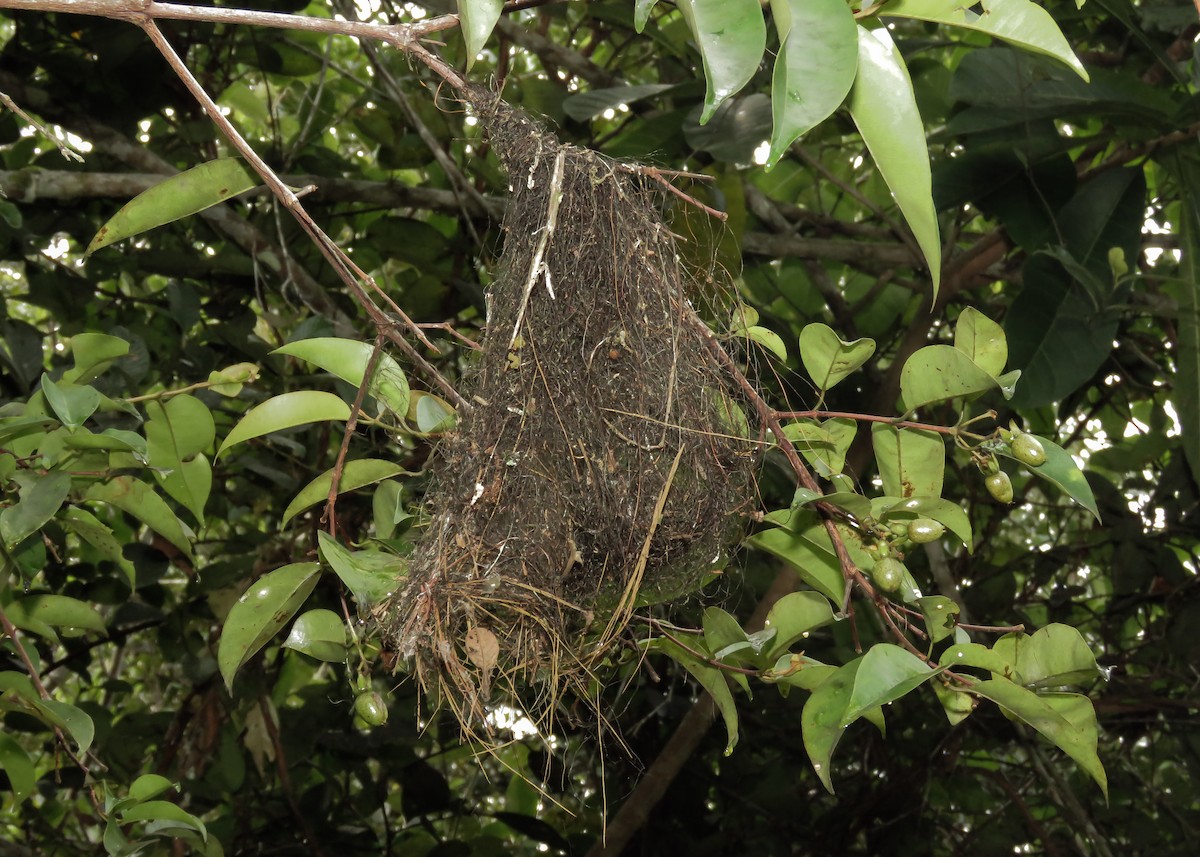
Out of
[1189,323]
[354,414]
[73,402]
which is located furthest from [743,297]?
[73,402]

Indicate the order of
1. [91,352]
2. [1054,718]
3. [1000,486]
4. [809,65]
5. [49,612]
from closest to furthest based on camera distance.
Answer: [809,65] → [1054,718] → [1000,486] → [91,352] → [49,612]

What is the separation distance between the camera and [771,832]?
2.31 metres

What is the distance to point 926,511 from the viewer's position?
860mm

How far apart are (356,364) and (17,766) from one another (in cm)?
60

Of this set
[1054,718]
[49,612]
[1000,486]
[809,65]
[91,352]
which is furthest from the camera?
[49,612]

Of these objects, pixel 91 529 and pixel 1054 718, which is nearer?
pixel 1054 718

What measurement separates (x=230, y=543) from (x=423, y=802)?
0.69m

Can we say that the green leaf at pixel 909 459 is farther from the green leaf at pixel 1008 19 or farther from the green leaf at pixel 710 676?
the green leaf at pixel 1008 19

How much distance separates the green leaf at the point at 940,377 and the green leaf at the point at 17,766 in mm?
956

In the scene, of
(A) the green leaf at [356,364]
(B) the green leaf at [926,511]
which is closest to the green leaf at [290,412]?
(A) the green leaf at [356,364]

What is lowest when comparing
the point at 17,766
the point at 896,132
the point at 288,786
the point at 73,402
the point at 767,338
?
the point at 288,786

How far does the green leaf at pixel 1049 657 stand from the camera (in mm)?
A: 760

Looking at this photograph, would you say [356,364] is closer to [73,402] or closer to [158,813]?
[73,402]

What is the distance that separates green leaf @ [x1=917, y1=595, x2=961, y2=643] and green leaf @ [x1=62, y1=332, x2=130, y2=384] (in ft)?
2.56
